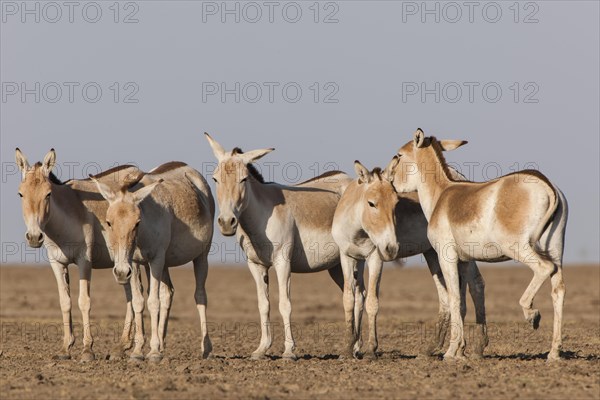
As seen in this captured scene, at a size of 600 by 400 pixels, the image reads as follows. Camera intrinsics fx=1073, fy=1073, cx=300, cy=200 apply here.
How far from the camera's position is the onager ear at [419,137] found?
52.2ft

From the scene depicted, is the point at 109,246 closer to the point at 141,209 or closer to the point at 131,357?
the point at 141,209

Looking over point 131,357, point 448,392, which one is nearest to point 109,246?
point 131,357

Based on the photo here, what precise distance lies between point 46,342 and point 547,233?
10279mm

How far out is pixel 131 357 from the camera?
15719 mm

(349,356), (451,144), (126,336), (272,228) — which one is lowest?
(349,356)

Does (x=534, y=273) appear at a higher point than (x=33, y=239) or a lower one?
lower

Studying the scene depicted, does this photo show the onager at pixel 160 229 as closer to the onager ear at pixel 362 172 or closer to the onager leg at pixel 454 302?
the onager ear at pixel 362 172

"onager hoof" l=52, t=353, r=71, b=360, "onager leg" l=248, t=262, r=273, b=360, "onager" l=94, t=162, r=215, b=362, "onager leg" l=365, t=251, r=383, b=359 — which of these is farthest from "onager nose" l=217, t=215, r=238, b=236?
"onager hoof" l=52, t=353, r=71, b=360

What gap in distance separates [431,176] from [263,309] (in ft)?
10.7

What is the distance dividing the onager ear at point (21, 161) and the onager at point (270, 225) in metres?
2.79

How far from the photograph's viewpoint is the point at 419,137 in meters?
16.0

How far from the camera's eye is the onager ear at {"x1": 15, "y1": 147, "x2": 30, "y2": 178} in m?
16.1

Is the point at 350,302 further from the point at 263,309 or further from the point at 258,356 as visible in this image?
the point at 258,356

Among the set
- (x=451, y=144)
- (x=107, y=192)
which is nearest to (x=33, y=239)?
(x=107, y=192)
